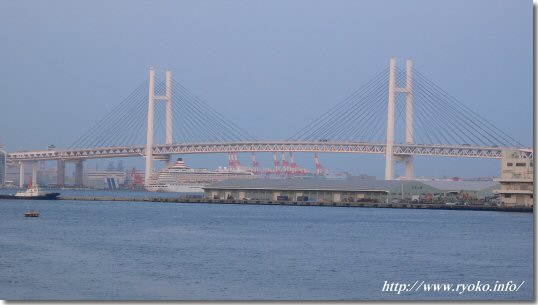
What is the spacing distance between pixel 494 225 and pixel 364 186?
35.9 feet

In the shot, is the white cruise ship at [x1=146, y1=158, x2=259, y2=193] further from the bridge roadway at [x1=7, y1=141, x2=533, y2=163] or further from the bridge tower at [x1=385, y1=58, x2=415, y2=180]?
the bridge tower at [x1=385, y1=58, x2=415, y2=180]

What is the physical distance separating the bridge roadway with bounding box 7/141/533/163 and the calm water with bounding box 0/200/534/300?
486 inches

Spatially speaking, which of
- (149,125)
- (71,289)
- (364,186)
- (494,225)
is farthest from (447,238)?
(149,125)

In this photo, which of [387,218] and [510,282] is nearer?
[510,282]

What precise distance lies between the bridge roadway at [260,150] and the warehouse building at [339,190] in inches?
85.7

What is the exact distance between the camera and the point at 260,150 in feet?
138

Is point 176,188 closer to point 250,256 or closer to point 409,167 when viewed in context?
point 409,167

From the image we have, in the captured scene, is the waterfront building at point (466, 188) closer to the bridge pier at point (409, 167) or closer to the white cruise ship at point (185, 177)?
the bridge pier at point (409, 167)

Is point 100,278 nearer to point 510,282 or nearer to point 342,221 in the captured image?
point 510,282

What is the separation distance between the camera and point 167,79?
140 feet

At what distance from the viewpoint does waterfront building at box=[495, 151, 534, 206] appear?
89.6 feet

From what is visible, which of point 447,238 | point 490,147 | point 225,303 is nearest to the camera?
point 225,303

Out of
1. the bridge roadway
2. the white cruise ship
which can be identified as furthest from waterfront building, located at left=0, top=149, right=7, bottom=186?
the white cruise ship

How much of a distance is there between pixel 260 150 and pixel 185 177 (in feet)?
33.6
